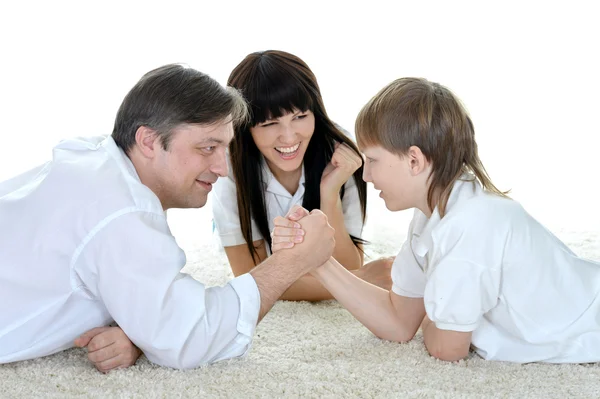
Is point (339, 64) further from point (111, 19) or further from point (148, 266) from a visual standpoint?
point (148, 266)

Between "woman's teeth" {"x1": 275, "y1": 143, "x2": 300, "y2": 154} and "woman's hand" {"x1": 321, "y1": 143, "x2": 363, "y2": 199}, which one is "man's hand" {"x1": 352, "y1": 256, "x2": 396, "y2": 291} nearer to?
"woman's hand" {"x1": 321, "y1": 143, "x2": 363, "y2": 199}

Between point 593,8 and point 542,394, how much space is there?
3927 millimetres

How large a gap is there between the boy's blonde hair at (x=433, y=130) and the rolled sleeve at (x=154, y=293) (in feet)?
1.96

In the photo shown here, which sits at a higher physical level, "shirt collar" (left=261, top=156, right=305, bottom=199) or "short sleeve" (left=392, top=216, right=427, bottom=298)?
"shirt collar" (left=261, top=156, right=305, bottom=199)

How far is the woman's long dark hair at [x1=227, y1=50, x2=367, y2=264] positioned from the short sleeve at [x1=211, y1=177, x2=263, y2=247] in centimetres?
4

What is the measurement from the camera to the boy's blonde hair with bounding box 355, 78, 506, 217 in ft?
6.75

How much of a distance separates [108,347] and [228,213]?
928 mm

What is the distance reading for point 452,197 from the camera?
2.07 meters

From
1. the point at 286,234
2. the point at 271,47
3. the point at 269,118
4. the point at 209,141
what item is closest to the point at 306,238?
the point at 286,234

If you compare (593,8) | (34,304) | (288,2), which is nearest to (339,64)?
(288,2)

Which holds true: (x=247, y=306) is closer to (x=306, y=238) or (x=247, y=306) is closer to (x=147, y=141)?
(x=306, y=238)

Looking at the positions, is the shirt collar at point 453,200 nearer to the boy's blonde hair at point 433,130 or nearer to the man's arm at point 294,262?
the boy's blonde hair at point 433,130

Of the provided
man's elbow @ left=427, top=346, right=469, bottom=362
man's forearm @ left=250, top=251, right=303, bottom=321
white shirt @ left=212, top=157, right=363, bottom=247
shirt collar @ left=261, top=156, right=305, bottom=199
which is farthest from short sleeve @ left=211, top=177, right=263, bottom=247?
man's elbow @ left=427, top=346, right=469, bottom=362

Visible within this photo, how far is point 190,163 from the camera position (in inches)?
84.5
